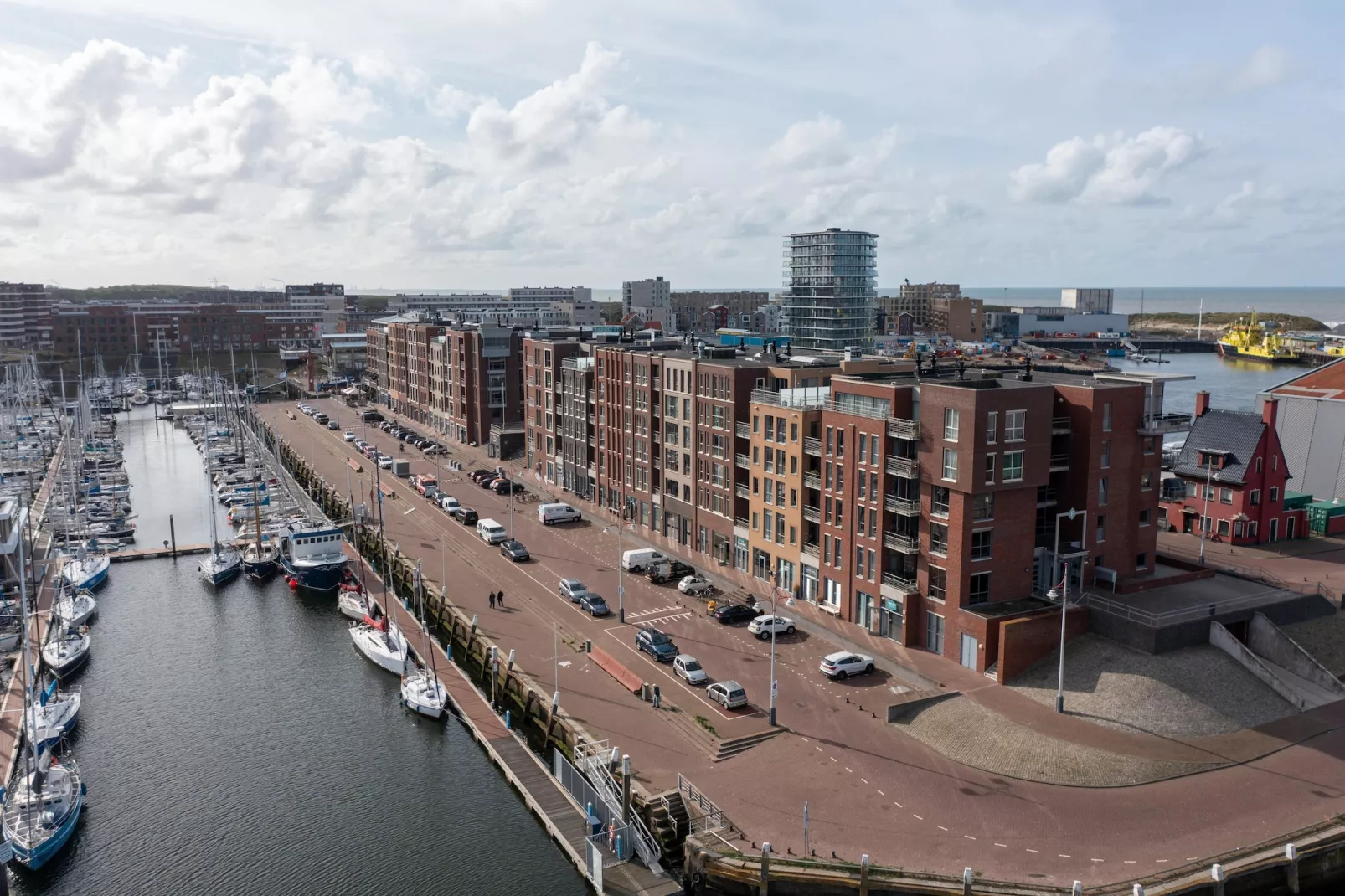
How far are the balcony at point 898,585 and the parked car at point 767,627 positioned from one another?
6.16 metres

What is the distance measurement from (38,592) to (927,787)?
65014mm

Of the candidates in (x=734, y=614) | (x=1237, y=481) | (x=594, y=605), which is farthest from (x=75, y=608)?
(x=1237, y=481)

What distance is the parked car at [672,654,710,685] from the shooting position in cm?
5031

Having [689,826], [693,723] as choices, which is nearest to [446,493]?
[693,723]

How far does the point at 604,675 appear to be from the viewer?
52.0m

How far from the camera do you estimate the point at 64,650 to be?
6100cm

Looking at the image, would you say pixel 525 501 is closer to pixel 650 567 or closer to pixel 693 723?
pixel 650 567

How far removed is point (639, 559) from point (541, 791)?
28.7 meters

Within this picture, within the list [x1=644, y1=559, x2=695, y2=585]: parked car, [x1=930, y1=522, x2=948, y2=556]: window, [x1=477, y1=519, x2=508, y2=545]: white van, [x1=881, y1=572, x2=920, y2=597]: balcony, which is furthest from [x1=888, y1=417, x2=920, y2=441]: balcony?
[x1=477, y1=519, x2=508, y2=545]: white van

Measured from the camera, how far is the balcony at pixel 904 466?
5288 centimetres

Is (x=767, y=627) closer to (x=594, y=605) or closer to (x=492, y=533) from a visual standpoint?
(x=594, y=605)

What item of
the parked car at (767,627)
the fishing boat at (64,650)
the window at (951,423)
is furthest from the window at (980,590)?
the fishing boat at (64,650)

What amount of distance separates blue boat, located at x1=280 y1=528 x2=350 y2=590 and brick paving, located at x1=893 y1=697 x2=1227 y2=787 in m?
47.8

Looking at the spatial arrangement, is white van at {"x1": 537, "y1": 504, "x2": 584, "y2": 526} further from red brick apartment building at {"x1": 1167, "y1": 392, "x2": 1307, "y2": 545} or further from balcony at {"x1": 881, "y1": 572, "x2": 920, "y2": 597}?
red brick apartment building at {"x1": 1167, "y1": 392, "x2": 1307, "y2": 545}
